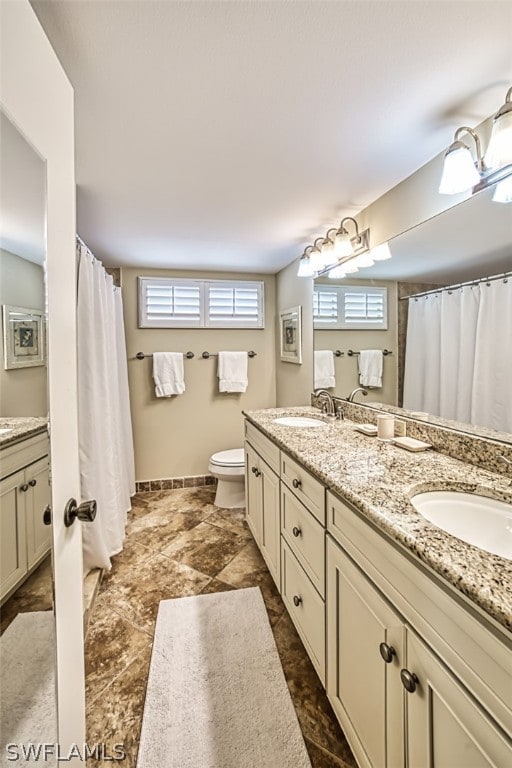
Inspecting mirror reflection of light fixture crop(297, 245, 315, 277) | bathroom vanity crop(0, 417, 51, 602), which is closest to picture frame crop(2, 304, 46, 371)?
bathroom vanity crop(0, 417, 51, 602)

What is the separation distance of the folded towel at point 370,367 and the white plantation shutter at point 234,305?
1.55 meters

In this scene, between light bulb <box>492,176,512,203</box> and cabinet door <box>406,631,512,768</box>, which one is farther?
light bulb <box>492,176,512,203</box>

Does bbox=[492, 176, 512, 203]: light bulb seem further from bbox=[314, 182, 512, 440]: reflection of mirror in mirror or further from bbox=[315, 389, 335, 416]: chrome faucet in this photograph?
bbox=[315, 389, 335, 416]: chrome faucet

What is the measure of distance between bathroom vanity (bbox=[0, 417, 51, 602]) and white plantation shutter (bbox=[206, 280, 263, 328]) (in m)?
2.75

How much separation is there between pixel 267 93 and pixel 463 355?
123cm

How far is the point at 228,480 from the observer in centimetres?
289

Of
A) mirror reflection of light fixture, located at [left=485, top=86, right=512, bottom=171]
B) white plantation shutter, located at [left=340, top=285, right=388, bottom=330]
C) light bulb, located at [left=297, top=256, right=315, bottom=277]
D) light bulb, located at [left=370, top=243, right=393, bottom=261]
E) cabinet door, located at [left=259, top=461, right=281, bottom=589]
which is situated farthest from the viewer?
light bulb, located at [left=297, top=256, right=315, bottom=277]

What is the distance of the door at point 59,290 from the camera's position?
2.11 ft

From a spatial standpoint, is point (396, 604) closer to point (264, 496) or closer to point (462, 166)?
point (264, 496)

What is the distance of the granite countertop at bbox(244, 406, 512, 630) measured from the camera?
60 centimetres

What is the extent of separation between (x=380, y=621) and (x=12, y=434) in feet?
3.03

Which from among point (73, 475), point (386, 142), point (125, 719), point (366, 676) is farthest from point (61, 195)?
point (125, 719)

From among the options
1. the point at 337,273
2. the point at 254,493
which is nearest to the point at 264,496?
the point at 254,493

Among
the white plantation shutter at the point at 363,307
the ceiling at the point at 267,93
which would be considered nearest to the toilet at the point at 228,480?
the white plantation shutter at the point at 363,307
